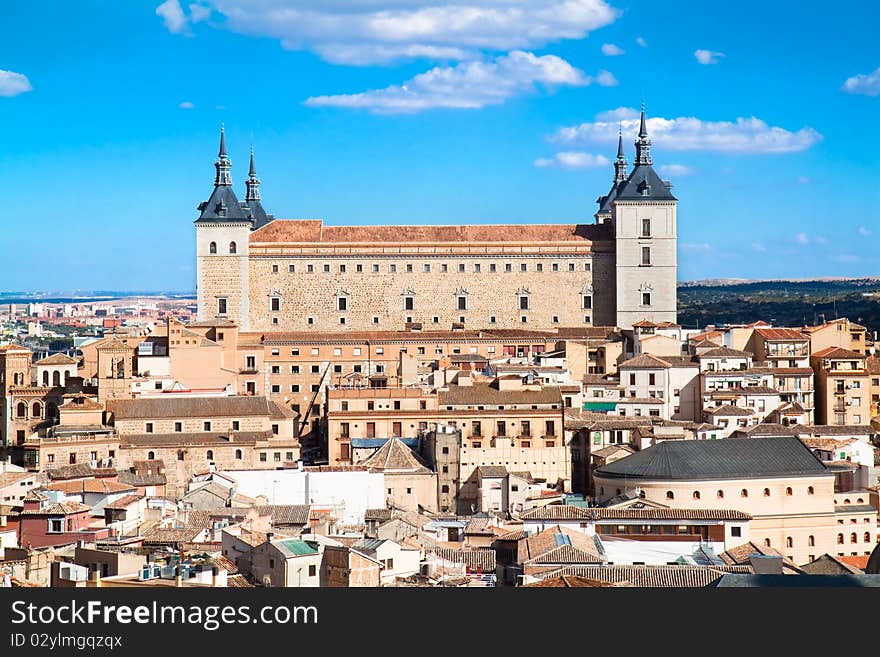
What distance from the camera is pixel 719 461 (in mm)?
26953

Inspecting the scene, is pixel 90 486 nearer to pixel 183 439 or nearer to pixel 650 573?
pixel 183 439

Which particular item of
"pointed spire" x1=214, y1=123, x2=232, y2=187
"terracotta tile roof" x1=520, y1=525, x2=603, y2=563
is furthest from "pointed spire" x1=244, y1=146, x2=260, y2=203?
"terracotta tile roof" x1=520, y1=525, x2=603, y2=563

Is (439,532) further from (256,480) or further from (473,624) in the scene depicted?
(473,624)

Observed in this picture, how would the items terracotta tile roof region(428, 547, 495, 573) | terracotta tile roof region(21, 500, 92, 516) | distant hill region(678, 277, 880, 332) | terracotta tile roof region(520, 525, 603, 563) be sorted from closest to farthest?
terracotta tile roof region(520, 525, 603, 563) < terracotta tile roof region(428, 547, 495, 573) < terracotta tile roof region(21, 500, 92, 516) < distant hill region(678, 277, 880, 332)

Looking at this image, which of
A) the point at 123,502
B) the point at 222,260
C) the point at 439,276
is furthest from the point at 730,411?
the point at 222,260

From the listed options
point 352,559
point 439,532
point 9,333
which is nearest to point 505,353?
point 439,532

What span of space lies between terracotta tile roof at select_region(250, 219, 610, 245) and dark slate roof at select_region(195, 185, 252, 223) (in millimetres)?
702

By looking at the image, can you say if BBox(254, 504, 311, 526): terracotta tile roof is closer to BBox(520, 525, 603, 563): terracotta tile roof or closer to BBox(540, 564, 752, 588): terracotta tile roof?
BBox(520, 525, 603, 563): terracotta tile roof

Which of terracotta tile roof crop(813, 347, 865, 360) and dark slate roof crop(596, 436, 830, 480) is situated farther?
terracotta tile roof crop(813, 347, 865, 360)

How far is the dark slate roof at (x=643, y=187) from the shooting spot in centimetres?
4469

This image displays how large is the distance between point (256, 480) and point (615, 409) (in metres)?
8.88

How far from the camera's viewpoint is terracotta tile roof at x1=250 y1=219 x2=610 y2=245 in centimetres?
4497

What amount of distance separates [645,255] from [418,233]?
6.51m

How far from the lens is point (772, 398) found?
112 ft
